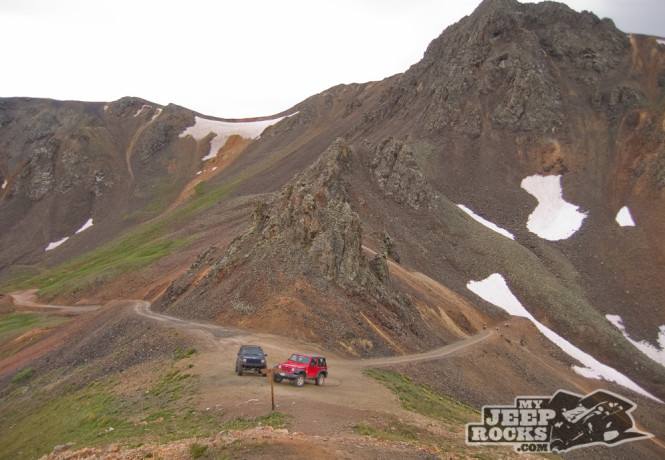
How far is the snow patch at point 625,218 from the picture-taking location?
7969cm

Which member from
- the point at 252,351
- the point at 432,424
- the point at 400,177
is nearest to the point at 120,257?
the point at 400,177

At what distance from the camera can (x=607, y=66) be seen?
10919 centimetres

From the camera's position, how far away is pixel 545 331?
179 feet

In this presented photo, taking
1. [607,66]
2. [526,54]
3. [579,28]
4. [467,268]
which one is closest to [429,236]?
[467,268]

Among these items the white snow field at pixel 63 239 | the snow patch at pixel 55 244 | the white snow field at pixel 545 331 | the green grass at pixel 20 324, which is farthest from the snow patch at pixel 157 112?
the white snow field at pixel 545 331

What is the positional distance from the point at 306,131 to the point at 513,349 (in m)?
104

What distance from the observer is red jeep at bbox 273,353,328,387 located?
70.6 ft

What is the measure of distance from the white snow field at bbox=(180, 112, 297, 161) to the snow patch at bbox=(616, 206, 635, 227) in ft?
321

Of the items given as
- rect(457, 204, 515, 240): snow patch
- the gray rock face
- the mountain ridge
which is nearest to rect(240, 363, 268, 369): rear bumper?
the mountain ridge

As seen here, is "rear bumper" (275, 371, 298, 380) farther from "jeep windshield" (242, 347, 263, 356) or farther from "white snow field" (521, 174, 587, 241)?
"white snow field" (521, 174, 587, 241)

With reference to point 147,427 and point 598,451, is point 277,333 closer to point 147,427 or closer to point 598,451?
point 147,427

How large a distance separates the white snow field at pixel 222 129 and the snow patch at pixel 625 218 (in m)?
97.9

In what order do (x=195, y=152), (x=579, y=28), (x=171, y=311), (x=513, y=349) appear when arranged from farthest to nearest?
1. (x=195, y=152)
2. (x=579, y=28)
3. (x=513, y=349)
4. (x=171, y=311)

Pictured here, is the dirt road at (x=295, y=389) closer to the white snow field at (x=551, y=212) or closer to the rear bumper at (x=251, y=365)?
the rear bumper at (x=251, y=365)
